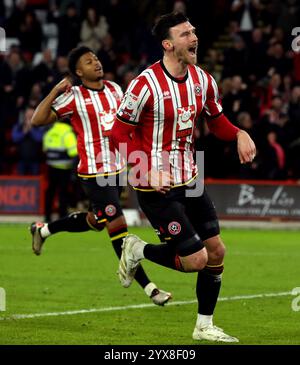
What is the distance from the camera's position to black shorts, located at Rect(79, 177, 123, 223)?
11789 millimetres

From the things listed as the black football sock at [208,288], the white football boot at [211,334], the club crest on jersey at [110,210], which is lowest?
the white football boot at [211,334]

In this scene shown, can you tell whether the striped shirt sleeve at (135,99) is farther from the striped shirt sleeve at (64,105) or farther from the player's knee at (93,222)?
the player's knee at (93,222)

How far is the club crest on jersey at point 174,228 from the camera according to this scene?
8.82 metres

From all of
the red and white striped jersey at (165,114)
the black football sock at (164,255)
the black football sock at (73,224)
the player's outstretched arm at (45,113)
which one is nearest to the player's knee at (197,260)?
the black football sock at (164,255)

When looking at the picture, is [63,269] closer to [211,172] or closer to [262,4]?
[211,172]

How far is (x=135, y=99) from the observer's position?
29.1 feet

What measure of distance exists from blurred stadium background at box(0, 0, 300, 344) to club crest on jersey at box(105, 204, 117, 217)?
2325 mm

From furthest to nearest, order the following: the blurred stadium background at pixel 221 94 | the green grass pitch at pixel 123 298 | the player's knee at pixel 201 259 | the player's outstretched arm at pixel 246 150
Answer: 1. the blurred stadium background at pixel 221 94
2. the green grass pitch at pixel 123 298
3. the player's outstretched arm at pixel 246 150
4. the player's knee at pixel 201 259

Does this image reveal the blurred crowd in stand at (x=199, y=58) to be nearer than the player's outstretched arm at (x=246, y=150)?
No

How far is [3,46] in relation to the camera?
2600 cm

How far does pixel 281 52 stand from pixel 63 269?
Answer: 10.4 metres

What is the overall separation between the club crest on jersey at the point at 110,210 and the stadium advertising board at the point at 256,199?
379 inches

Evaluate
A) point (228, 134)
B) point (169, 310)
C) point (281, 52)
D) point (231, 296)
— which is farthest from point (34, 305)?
point (281, 52)

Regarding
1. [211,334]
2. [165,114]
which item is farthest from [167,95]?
[211,334]
